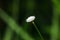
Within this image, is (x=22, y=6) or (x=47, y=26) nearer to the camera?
(x=47, y=26)

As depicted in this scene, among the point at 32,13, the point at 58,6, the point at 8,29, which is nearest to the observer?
the point at 58,6

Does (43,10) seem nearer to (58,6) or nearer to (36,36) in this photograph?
(36,36)

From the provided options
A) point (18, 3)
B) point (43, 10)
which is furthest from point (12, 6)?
point (43, 10)

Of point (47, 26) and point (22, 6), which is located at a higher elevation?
point (22, 6)

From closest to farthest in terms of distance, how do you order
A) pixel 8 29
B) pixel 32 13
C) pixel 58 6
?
pixel 58 6, pixel 8 29, pixel 32 13

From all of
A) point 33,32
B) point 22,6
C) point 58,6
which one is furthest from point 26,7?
point 58,6

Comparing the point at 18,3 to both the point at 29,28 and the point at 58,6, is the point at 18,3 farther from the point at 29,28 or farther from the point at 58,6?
the point at 58,6
